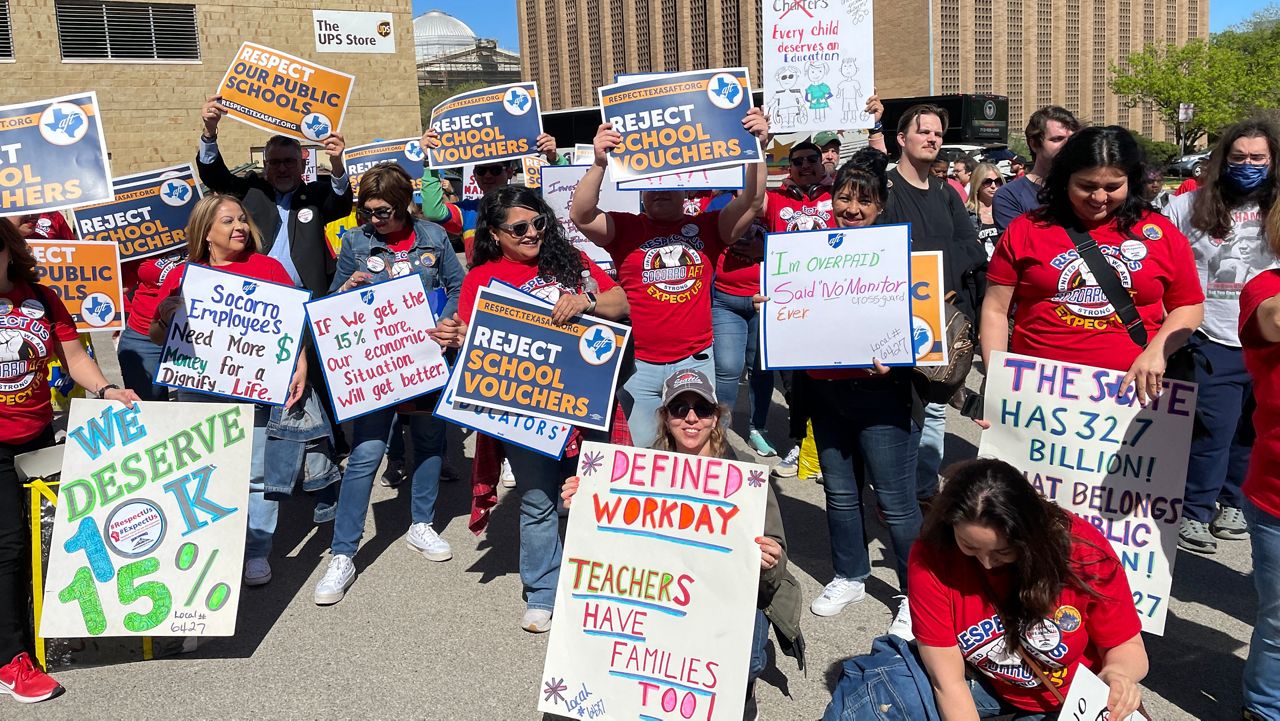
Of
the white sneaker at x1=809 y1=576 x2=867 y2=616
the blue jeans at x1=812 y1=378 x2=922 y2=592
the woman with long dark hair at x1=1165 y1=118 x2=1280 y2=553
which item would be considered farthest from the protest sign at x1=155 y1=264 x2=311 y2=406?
the woman with long dark hair at x1=1165 y1=118 x2=1280 y2=553

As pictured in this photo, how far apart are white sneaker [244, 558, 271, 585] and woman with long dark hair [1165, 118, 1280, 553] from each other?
4.60 metres

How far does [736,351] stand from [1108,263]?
9.94 feet

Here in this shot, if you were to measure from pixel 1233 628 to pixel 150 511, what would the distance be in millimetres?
4661

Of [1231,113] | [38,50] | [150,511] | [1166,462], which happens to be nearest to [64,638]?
[150,511]

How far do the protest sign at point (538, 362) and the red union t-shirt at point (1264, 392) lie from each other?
237cm

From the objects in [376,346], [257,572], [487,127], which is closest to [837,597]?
[376,346]

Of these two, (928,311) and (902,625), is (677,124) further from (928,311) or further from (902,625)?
(902,625)

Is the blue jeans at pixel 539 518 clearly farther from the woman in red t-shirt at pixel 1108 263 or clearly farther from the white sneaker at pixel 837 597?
the woman in red t-shirt at pixel 1108 263

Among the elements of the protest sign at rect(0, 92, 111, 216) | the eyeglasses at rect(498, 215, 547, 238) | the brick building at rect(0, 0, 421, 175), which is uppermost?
the brick building at rect(0, 0, 421, 175)

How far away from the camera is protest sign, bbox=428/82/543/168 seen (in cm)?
807

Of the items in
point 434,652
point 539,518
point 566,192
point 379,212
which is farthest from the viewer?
point 566,192

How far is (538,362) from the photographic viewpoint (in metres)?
4.70

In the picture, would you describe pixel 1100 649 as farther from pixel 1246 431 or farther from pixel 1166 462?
pixel 1246 431

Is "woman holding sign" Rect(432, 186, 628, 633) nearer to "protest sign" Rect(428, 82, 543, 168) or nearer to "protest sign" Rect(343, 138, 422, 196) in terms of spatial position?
"protest sign" Rect(428, 82, 543, 168)
